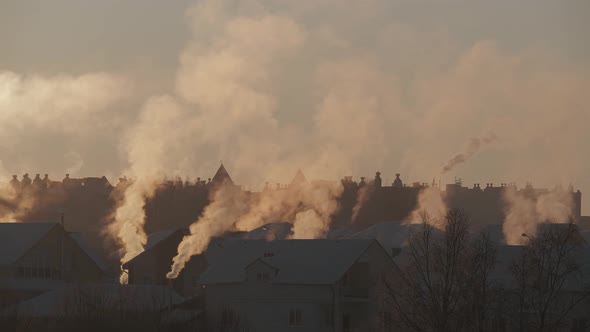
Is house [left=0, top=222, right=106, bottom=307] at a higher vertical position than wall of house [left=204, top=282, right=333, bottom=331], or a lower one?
higher

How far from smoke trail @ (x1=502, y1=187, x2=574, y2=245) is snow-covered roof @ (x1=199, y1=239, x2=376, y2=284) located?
20610mm

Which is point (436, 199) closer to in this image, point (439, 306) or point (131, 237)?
point (131, 237)

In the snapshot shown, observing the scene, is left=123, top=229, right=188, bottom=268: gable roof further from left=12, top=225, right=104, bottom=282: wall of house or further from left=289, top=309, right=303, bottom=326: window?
left=289, top=309, right=303, bottom=326: window

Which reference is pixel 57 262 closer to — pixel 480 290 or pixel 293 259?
pixel 293 259

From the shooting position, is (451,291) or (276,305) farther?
(276,305)

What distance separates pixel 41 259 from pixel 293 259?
22.1 meters

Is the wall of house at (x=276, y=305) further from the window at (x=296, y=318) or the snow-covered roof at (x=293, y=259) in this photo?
the snow-covered roof at (x=293, y=259)

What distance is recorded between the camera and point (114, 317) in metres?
76.0

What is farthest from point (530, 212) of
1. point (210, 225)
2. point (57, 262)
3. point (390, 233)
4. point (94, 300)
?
point (94, 300)

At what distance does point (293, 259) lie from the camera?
9056 cm

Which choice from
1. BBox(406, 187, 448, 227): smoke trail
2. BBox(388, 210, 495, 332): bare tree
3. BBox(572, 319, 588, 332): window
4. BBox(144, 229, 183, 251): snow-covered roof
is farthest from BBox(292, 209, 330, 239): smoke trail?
BBox(388, 210, 495, 332): bare tree

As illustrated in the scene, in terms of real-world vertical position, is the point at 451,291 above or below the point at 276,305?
above

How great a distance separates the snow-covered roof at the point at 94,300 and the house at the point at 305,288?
3331 mm

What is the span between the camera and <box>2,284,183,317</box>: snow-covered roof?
79.9 m
